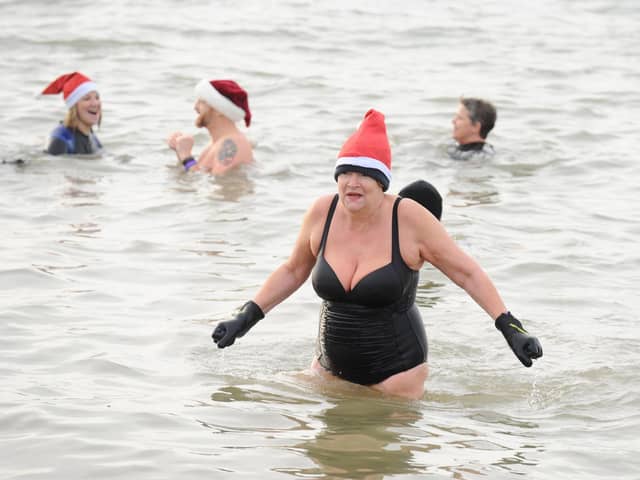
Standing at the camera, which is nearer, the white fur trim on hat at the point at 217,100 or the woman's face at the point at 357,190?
the woman's face at the point at 357,190

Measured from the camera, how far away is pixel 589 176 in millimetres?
13008

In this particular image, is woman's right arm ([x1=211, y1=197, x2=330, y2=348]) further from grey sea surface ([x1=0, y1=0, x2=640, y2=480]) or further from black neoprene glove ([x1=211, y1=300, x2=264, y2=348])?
A: grey sea surface ([x1=0, y1=0, x2=640, y2=480])

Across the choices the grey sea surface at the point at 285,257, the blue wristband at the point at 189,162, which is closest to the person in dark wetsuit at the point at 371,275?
the grey sea surface at the point at 285,257

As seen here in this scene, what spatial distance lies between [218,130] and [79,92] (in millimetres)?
1670

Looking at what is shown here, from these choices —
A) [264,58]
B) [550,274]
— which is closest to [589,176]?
[550,274]

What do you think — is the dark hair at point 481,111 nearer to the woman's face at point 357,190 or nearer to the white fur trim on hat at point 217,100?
the white fur trim on hat at point 217,100

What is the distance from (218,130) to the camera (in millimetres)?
12508

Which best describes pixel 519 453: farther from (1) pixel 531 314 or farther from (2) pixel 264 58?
(2) pixel 264 58

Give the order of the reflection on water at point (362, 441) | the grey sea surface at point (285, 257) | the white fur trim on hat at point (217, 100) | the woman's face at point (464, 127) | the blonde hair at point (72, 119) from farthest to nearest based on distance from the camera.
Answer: the woman's face at point (464, 127)
the blonde hair at point (72, 119)
the white fur trim on hat at point (217, 100)
the grey sea surface at point (285, 257)
the reflection on water at point (362, 441)

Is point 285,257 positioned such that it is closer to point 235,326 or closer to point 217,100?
point 217,100

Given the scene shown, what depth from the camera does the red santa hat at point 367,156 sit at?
20.1 ft

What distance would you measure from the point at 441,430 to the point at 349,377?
744mm

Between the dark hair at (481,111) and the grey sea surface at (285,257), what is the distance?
1.61 feet

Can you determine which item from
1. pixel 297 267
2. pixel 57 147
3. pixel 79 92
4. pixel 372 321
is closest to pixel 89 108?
pixel 79 92
